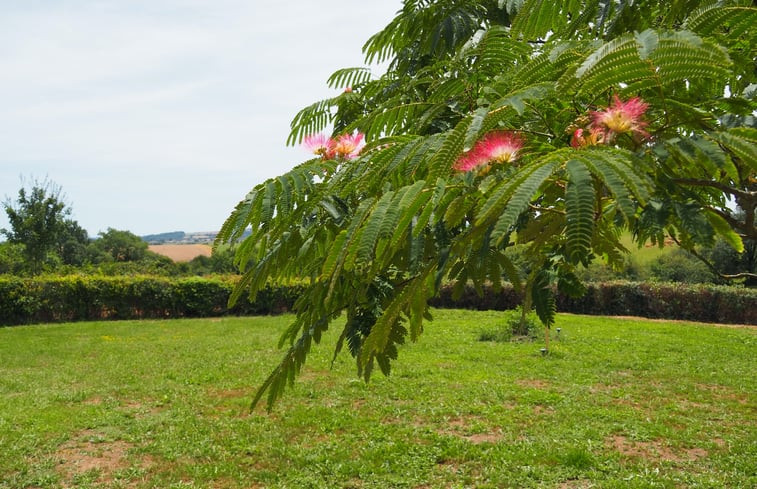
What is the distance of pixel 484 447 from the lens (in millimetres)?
4988

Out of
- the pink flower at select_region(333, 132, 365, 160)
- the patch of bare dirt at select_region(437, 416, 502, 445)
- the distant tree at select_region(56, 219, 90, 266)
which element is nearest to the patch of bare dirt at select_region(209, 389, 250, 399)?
the patch of bare dirt at select_region(437, 416, 502, 445)

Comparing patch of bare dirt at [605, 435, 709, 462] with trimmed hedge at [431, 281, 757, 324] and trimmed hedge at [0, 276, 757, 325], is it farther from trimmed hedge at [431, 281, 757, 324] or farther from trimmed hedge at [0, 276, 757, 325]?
trimmed hedge at [431, 281, 757, 324]

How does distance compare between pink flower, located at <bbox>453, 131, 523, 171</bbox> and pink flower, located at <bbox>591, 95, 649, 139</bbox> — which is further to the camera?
pink flower, located at <bbox>453, 131, 523, 171</bbox>

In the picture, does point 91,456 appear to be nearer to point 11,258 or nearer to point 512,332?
point 512,332

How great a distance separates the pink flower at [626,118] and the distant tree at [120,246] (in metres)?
31.5

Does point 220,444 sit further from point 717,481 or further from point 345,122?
point 717,481

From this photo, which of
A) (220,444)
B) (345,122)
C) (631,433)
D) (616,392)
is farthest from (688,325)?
(345,122)

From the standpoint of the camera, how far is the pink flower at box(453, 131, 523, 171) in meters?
1.27

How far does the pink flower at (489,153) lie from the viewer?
127 centimetres

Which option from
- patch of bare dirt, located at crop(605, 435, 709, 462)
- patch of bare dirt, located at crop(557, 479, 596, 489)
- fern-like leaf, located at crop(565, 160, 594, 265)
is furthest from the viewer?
patch of bare dirt, located at crop(605, 435, 709, 462)

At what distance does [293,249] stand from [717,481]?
4.08 m

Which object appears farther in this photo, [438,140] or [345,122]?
[345,122]

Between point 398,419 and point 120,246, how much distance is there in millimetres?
29274

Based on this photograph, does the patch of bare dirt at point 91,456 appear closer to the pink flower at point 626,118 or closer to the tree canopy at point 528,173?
the tree canopy at point 528,173
